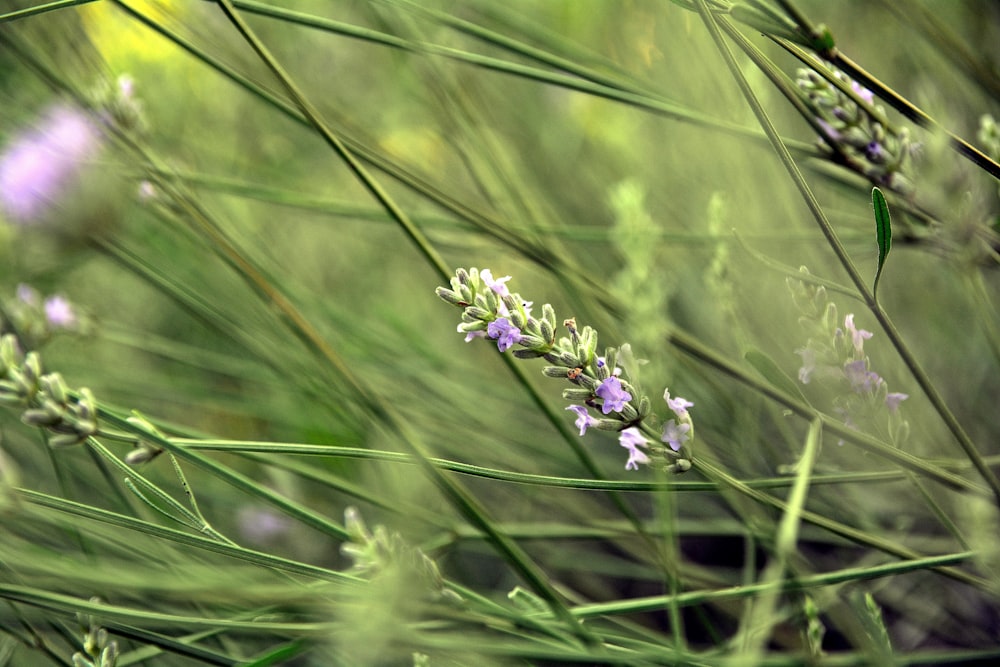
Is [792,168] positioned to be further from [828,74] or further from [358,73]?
[358,73]

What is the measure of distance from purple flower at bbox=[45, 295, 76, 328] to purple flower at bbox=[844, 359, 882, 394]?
95cm

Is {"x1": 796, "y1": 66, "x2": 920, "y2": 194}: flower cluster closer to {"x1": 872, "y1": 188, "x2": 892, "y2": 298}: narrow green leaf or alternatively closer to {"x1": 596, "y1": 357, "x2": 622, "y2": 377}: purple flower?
{"x1": 872, "y1": 188, "x2": 892, "y2": 298}: narrow green leaf

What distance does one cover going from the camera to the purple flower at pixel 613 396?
54 cm

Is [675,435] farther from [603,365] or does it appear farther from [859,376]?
[859,376]

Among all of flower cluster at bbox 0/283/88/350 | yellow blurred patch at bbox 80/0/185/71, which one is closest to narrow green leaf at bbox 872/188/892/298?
flower cluster at bbox 0/283/88/350

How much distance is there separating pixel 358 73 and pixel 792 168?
168cm

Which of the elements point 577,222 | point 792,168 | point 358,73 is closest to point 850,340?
point 792,168

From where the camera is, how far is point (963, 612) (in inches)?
42.2

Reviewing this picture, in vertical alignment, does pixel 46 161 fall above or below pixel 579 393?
below

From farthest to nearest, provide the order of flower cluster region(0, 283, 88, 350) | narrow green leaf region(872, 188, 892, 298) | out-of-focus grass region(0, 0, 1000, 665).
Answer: flower cluster region(0, 283, 88, 350) → out-of-focus grass region(0, 0, 1000, 665) → narrow green leaf region(872, 188, 892, 298)

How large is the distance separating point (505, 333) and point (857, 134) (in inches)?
14.3

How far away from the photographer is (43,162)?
118 cm

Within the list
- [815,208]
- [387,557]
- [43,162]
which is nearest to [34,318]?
[43,162]

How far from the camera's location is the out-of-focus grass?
650mm
